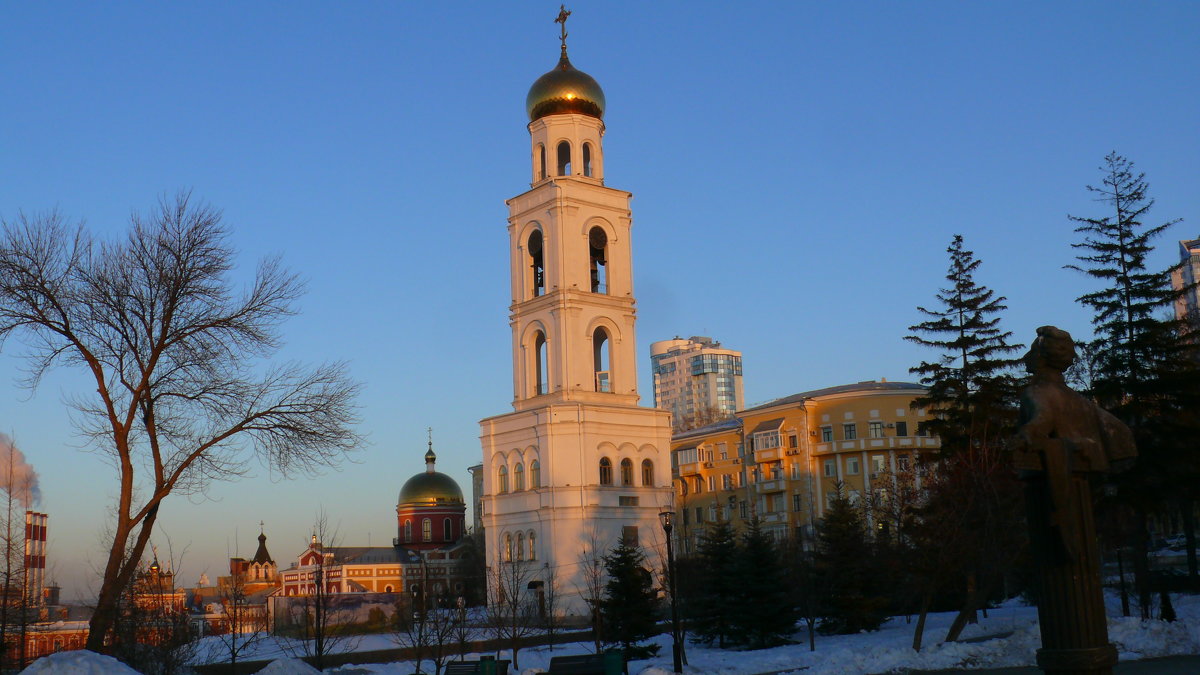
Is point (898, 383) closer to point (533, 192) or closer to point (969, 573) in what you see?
point (533, 192)

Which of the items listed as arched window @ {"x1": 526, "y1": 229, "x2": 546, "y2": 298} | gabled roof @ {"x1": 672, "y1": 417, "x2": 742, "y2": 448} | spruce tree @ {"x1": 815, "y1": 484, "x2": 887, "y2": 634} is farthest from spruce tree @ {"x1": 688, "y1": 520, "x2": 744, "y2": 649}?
gabled roof @ {"x1": 672, "y1": 417, "x2": 742, "y2": 448}

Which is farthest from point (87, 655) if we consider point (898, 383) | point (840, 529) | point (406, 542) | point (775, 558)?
point (406, 542)

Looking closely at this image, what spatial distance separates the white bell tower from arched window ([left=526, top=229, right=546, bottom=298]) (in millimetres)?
69

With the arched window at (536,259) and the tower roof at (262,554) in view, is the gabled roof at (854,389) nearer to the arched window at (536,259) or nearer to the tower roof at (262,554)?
the arched window at (536,259)

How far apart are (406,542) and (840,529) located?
178 ft

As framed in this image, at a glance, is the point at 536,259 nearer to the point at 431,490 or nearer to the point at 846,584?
the point at 846,584

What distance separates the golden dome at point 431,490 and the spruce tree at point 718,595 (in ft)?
165

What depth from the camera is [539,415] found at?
48156mm

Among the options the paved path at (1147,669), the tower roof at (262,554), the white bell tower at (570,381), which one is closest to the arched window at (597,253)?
→ the white bell tower at (570,381)

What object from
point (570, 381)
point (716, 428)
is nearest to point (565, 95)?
point (570, 381)

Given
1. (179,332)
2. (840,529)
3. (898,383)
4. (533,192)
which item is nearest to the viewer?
(179,332)

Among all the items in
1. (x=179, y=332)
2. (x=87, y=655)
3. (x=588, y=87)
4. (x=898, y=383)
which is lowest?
(x=87, y=655)

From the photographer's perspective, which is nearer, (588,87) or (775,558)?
(775,558)

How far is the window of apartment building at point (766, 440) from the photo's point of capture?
62312 mm
